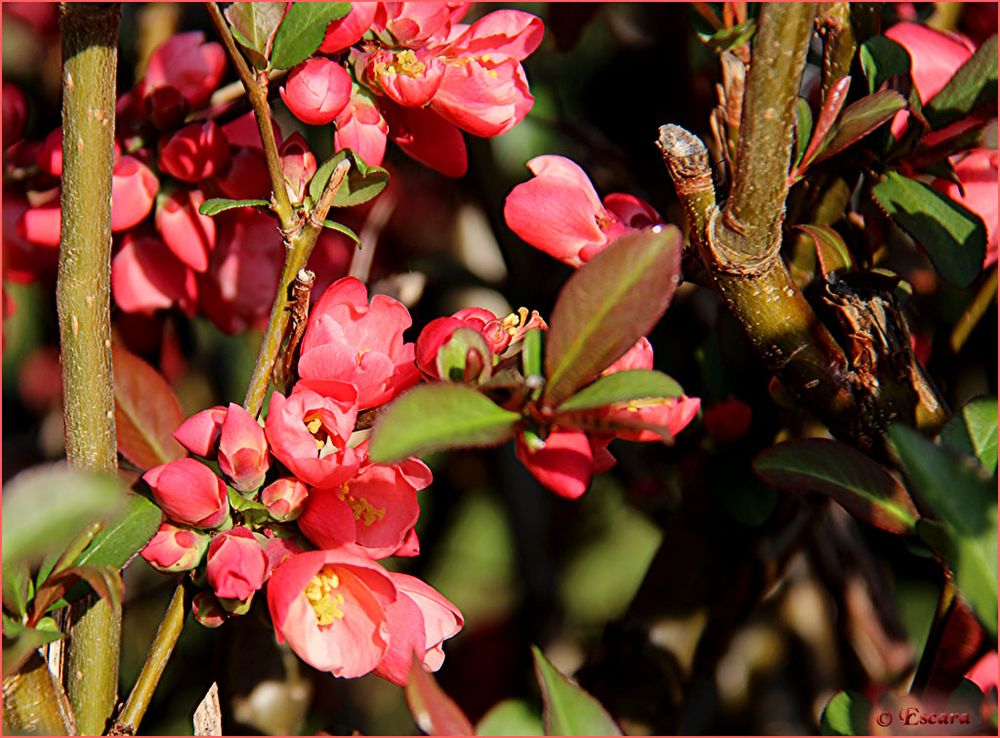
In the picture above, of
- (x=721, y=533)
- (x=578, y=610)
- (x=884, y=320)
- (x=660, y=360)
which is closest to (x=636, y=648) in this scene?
(x=721, y=533)

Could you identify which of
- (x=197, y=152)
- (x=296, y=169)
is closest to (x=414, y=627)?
(x=296, y=169)

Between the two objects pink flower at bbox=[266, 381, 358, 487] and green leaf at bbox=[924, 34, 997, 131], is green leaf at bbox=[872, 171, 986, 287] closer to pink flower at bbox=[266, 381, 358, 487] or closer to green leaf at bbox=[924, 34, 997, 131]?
green leaf at bbox=[924, 34, 997, 131]

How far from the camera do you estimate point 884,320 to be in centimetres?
66

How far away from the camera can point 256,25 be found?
1.94 feet

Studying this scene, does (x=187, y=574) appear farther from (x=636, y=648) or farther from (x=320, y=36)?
(x=636, y=648)

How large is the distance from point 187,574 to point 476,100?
0.32 metres

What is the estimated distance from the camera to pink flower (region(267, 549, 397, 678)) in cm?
57

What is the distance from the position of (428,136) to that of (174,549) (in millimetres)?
304

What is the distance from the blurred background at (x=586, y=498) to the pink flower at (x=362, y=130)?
1.11 ft

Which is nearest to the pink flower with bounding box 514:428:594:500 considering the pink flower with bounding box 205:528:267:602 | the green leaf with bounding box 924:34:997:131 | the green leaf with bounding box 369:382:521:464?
the green leaf with bounding box 369:382:521:464

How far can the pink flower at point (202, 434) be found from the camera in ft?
1.95

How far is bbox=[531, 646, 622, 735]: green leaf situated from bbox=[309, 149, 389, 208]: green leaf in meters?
0.28

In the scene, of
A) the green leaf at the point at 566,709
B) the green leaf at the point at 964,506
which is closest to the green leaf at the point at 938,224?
the green leaf at the point at 964,506

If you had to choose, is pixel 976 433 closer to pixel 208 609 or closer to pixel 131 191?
pixel 208 609
